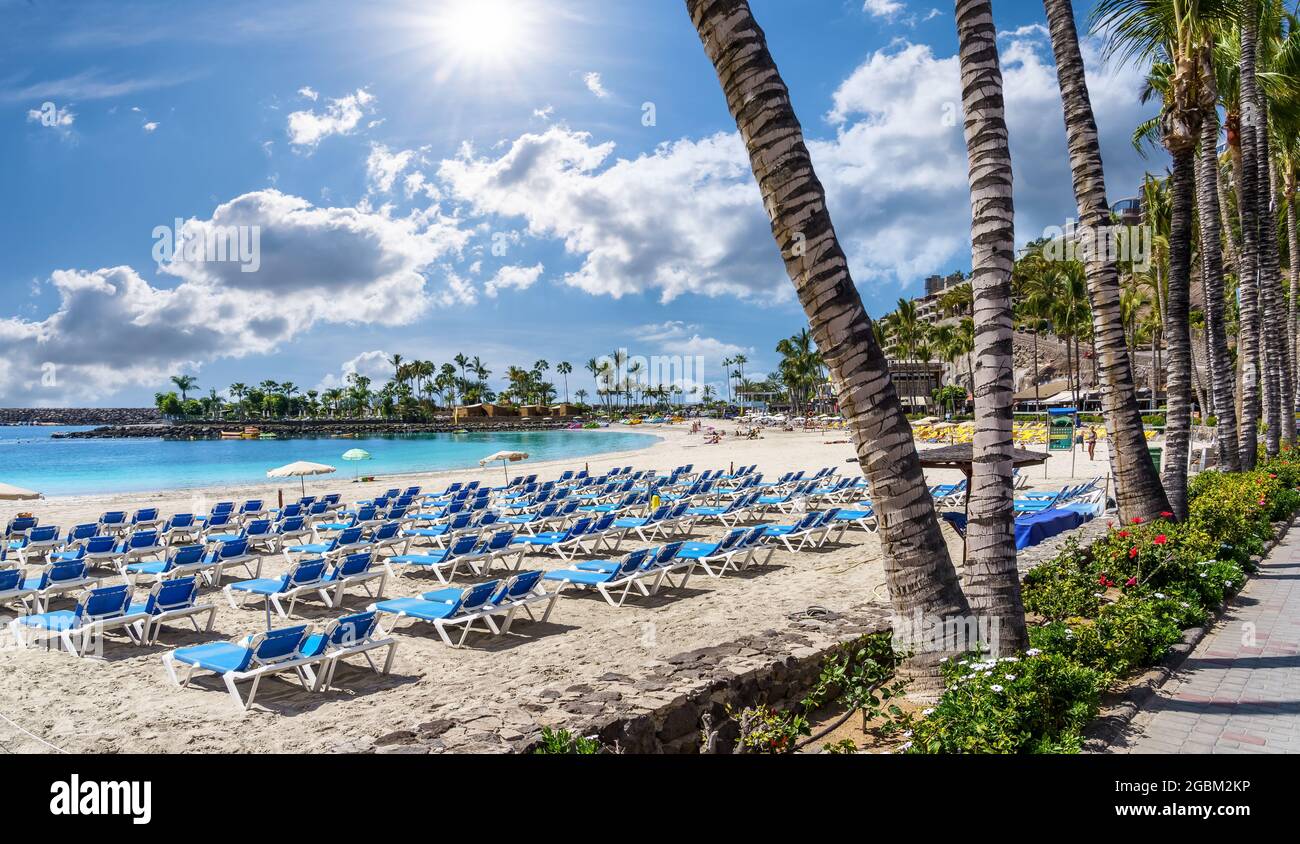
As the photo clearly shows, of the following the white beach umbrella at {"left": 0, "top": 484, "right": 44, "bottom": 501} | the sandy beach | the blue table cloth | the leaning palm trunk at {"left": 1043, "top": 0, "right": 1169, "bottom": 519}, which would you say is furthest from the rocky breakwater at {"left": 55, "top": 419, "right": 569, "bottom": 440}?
the leaning palm trunk at {"left": 1043, "top": 0, "right": 1169, "bottom": 519}

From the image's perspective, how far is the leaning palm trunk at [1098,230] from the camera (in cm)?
845

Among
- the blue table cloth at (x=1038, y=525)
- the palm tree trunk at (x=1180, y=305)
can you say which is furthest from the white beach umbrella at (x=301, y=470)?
the palm tree trunk at (x=1180, y=305)

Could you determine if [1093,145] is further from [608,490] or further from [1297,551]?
[608,490]

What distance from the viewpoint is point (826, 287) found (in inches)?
168

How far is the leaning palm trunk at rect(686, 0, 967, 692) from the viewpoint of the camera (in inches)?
165

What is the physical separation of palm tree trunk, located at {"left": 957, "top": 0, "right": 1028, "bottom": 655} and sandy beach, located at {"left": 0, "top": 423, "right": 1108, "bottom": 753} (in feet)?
8.53

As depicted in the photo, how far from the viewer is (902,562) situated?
4570mm

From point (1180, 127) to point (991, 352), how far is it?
8360 mm

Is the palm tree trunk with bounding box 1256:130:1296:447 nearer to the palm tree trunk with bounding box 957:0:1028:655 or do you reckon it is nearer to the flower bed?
the flower bed

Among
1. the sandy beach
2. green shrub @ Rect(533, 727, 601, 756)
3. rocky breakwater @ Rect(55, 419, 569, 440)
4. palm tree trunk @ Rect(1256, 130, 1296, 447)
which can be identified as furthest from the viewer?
rocky breakwater @ Rect(55, 419, 569, 440)

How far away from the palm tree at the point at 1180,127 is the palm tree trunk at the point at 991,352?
21.1 ft

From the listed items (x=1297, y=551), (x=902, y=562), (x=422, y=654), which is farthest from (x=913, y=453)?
(x=1297, y=551)

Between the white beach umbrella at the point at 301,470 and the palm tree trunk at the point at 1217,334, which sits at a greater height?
the palm tree trunk at the point at 1217,334

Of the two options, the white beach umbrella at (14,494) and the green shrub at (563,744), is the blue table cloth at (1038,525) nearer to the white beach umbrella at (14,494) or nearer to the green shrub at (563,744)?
the green shrub at (563,744)
